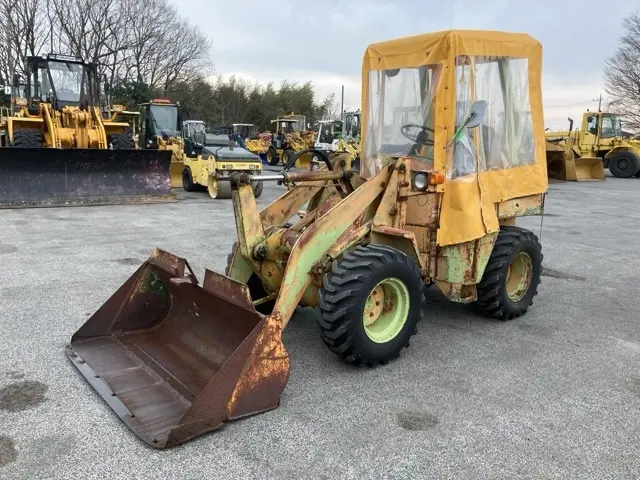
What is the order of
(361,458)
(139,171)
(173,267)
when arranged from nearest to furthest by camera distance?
(361,458)
(173,267)
(139,171)

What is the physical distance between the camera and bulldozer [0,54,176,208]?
11281 millimetres

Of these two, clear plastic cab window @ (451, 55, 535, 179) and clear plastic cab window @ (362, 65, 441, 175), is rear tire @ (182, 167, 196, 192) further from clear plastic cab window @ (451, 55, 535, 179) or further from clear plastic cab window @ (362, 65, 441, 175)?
clear plastic cab window @ (451, 55, 535, 179)

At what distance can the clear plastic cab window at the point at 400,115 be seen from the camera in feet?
15.3

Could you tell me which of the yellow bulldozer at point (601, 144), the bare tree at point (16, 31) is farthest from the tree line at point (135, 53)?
the yellow bulldozer at point (601, 144)

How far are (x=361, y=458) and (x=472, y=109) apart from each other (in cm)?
265

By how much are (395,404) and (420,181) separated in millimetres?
1763

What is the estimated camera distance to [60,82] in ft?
46.8

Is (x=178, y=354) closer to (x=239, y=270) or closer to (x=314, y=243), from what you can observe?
(x=239, y=270)

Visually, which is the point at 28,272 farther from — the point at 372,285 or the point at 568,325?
the point at 568,325

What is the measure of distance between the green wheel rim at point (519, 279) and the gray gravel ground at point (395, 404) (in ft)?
0.80

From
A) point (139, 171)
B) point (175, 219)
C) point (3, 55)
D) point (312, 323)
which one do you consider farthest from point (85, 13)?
point (312, 323)

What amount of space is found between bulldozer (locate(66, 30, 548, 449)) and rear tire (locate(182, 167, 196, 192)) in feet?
35.5

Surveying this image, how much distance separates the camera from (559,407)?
11.8 feet

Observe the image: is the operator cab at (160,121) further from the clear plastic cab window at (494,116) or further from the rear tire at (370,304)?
the rear tire at (370,304)
